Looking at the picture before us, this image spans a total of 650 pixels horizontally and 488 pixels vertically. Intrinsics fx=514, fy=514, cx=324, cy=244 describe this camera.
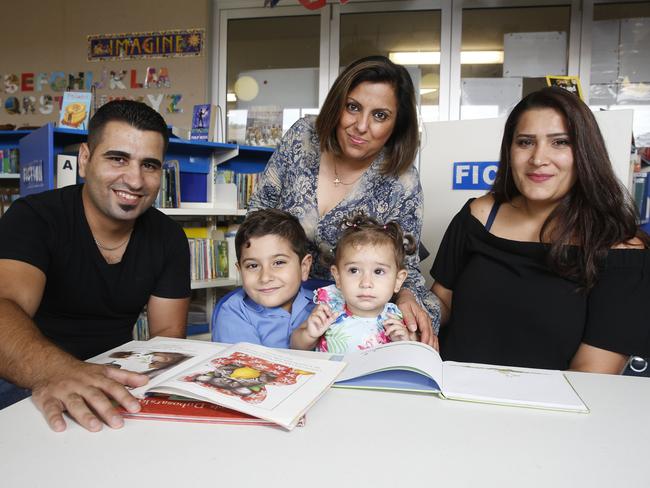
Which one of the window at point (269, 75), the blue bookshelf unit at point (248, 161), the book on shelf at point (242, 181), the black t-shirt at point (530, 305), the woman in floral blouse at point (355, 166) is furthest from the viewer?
the window at point (269, 75)

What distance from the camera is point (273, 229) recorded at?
150 centimetres

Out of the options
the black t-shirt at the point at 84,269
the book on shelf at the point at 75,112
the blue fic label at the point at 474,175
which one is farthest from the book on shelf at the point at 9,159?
the blue fic label at the point at 474,175

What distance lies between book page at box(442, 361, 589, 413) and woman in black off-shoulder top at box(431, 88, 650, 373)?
0.38 metres

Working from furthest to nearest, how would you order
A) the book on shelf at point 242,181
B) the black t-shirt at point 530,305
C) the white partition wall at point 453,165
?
the book on shelf at point 242,181, the white partition wall at point 453,165, the black t-shirt at point 530,305

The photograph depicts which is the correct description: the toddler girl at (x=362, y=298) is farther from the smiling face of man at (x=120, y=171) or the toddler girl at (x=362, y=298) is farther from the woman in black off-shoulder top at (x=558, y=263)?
the smiling face of man at (x=120, y=171)

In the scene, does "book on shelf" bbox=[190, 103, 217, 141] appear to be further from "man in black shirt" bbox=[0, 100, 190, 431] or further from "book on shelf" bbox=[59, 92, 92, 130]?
"man in black shirt" bbox=[0, 100, 190, 431]

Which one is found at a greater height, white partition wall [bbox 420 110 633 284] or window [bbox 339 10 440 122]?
window [bbox 339 10 440 122]

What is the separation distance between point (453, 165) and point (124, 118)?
1.42 meters

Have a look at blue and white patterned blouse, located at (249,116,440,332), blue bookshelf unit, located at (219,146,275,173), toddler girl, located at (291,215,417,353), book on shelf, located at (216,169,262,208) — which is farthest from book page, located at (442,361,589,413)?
blue bookshelf unit, located at (219,146,275,173)

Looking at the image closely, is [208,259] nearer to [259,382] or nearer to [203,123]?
[203,123]

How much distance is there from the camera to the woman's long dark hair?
4.35ft

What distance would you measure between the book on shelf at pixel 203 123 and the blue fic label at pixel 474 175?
77.0 inches

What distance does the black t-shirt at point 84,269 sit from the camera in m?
1.46

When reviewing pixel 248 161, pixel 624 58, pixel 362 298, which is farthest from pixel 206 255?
pixel 624 58
